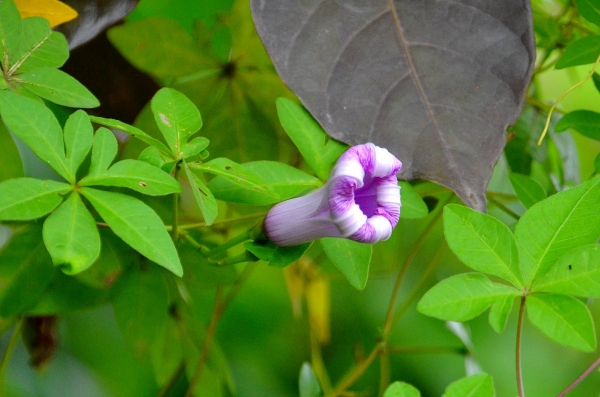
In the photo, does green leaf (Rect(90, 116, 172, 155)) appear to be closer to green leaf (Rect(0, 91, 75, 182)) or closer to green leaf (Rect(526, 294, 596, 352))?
green leaf (Rect(0, 91, 75, 182))

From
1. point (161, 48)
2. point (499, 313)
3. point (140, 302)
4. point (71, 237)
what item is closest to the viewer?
point (71, 237)

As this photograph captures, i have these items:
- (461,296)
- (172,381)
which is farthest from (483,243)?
(172,381)

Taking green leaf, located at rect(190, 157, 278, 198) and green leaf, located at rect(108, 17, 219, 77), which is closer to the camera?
green leaf, located at rect(190, 157, 278, 198)

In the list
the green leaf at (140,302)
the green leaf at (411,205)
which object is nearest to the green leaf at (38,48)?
the green leaf at (140,302)

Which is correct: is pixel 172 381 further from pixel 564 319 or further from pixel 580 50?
pixel 580 50

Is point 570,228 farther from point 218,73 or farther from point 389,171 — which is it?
point 218,73

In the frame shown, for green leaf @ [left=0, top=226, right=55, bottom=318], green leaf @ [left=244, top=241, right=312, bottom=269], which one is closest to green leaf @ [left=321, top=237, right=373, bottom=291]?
green leaf @ [left=244, top=241, right=312, bottom=269]

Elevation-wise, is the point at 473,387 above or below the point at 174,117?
below
